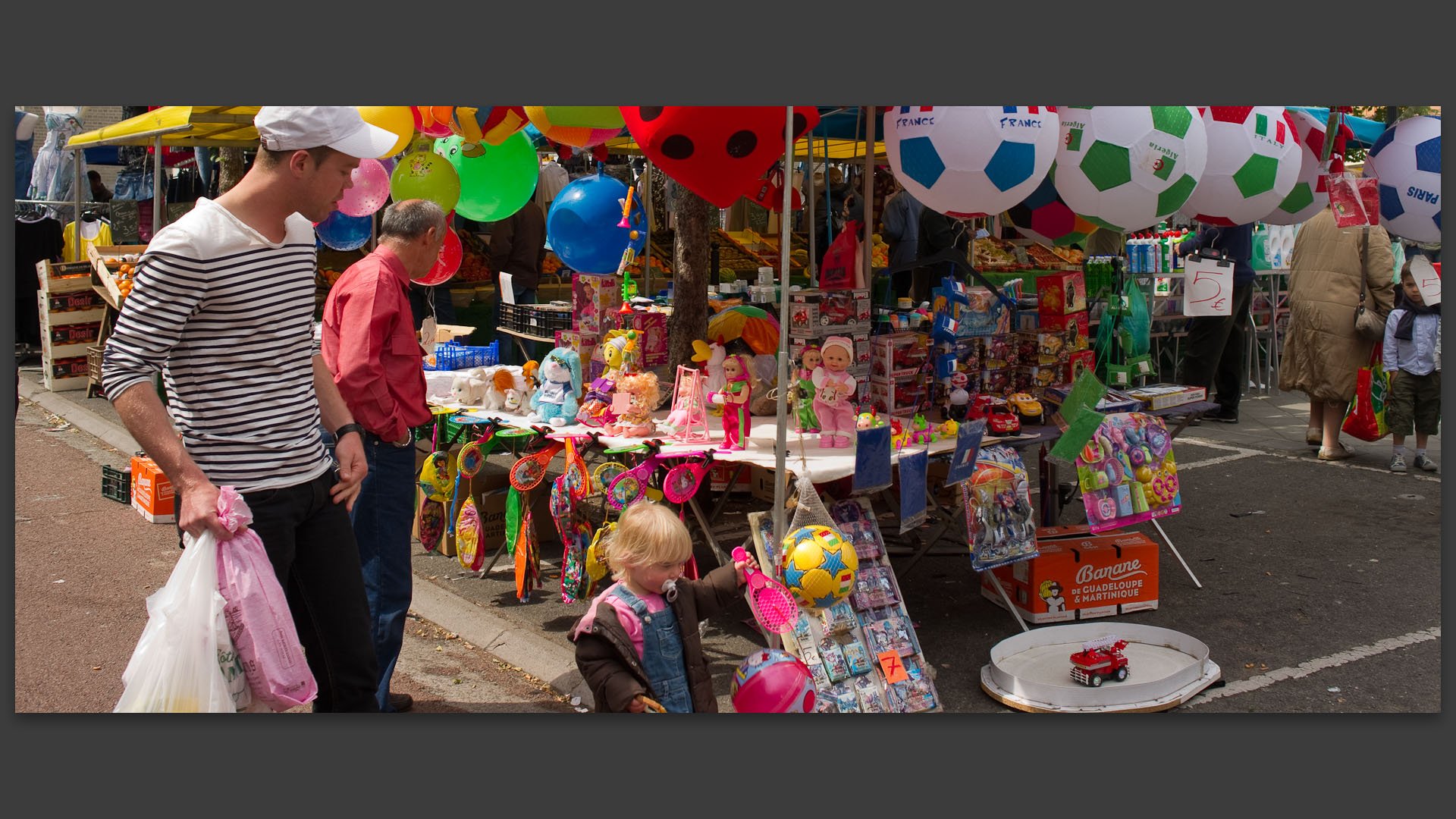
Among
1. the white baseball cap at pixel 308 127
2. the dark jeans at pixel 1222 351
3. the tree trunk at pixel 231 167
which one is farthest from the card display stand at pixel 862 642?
the tree trunk at pixel 231 167

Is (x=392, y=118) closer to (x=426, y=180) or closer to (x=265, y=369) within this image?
(x=426, y=180)

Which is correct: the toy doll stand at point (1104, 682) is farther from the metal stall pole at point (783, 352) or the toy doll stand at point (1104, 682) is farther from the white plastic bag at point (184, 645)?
the white plastic bag at point (184, 645)

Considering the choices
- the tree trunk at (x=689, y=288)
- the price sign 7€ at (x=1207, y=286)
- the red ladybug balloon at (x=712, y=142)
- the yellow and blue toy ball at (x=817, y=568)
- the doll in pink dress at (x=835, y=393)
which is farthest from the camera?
the price sign 7€ at (x=1207, y=286)

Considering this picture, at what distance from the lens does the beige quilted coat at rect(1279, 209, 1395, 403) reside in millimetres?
8414

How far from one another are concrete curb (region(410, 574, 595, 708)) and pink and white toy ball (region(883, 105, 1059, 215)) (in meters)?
2.35

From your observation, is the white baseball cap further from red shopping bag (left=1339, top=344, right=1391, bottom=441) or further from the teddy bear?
red shopping bag (left=1339, top=344, right=1391, bottom=441)

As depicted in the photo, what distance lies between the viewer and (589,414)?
540 cm

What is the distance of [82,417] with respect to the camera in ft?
31.4

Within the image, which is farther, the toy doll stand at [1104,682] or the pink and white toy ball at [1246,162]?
the pink and white toy ball at [1246,162]

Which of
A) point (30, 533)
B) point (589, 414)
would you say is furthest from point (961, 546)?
point (30, 533)

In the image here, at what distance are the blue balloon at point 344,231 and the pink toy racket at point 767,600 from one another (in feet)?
13.7

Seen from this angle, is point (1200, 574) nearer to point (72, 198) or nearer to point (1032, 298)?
point (1032, 298)

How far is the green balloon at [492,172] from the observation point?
19.8 ft

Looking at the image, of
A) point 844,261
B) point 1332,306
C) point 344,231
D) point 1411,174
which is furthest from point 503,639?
point 1332,306
